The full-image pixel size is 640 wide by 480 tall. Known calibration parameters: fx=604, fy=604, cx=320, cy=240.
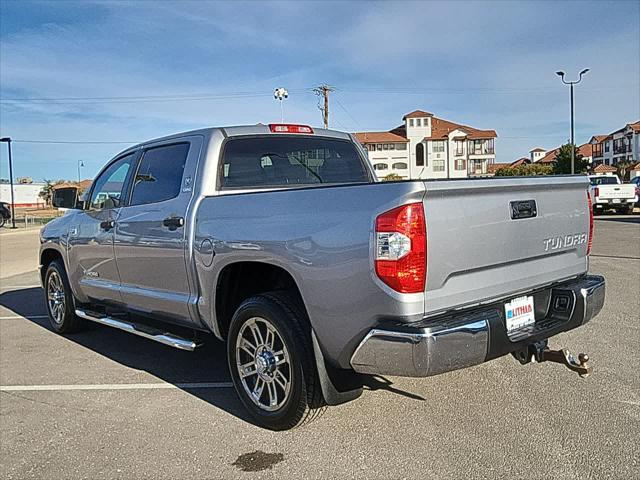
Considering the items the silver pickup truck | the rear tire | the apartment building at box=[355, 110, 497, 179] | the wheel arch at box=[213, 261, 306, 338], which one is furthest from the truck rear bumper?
the apartment building at box=[355, 110, 497, 179]

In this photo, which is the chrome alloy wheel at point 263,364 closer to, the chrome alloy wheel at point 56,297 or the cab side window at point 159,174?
the cab side window at point 159,174

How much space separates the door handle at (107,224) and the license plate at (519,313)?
348cm

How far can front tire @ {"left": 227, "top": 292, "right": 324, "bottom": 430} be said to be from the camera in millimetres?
3580

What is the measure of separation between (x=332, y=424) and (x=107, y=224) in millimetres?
2825

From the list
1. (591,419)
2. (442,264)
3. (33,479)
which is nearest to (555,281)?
(591,419)

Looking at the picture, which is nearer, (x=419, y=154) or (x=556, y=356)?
(x=556, y=356)

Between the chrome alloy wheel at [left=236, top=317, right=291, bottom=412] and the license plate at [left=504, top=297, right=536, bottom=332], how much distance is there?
Result: 1.31 meters

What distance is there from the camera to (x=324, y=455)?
11.4 feet

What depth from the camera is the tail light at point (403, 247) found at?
118 inches

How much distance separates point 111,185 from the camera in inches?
224

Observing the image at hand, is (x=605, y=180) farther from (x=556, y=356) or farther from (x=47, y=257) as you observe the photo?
(x=556, y=356)

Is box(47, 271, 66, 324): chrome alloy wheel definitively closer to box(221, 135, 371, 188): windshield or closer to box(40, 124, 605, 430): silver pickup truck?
box(40, 124, 605, 430): silver pickup truck

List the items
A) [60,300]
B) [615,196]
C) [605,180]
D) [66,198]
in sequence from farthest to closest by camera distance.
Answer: [605,180]
[615,196]
[60,300]
[66,198]

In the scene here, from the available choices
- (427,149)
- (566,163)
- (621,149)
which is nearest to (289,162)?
(566,163)
